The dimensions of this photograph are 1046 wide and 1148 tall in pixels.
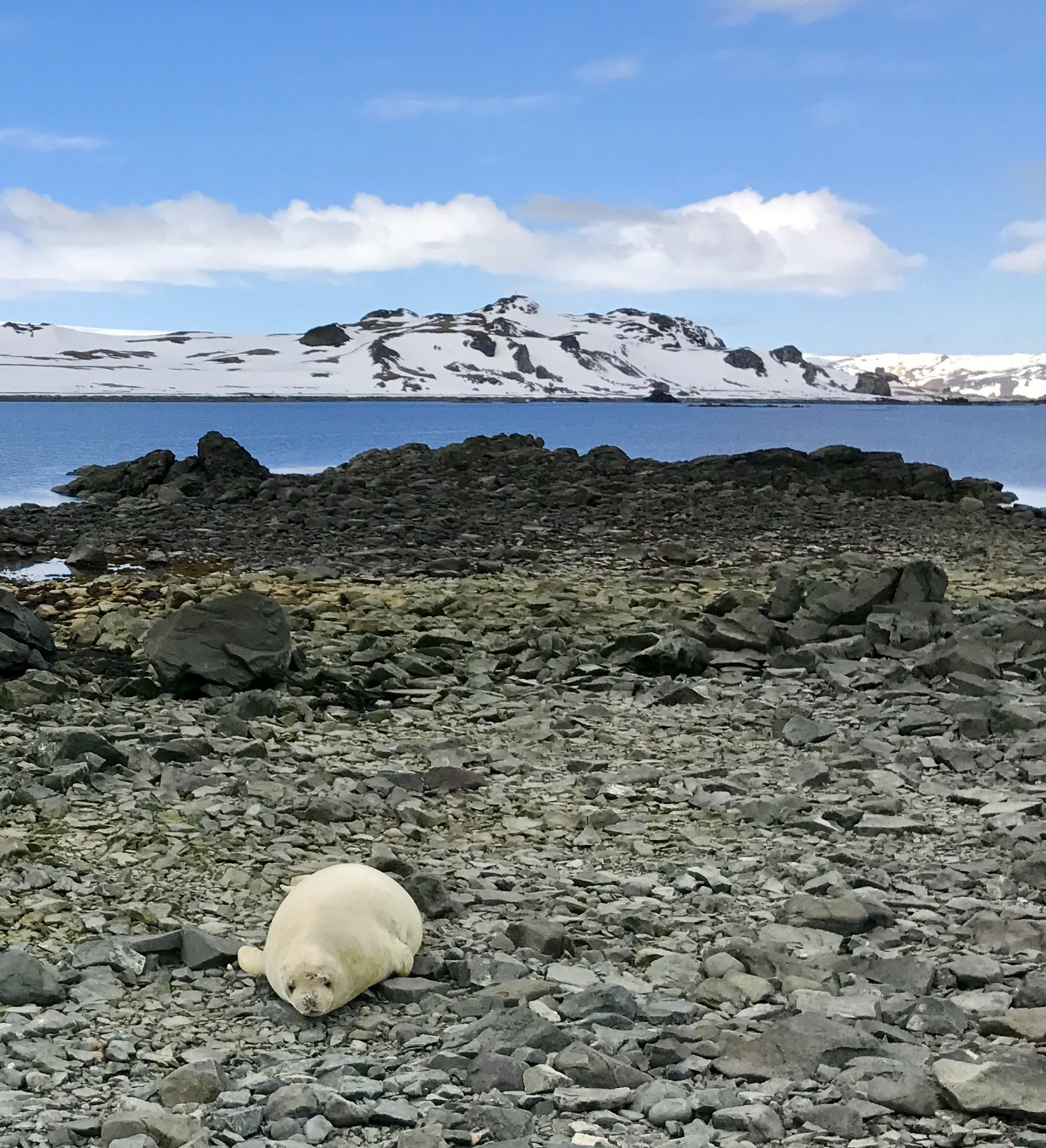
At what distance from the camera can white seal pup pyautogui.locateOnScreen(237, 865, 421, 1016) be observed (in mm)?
6867

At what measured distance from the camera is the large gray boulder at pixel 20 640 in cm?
1527

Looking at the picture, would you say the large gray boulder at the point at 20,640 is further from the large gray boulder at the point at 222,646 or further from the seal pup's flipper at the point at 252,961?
the seal pup's flipper at the point at 252,961

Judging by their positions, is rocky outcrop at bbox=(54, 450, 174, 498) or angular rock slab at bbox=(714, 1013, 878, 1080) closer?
angular rock slab at bbox=(714, 1013, 878, 1080)

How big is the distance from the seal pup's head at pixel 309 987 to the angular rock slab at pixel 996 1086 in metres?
3.09

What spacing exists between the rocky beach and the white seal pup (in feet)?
0.50

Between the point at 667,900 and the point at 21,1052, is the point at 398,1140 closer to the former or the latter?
the point at 21,1052

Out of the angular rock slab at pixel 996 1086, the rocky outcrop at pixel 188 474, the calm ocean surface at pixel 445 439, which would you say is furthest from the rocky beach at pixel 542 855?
the calm ocean surface at pixel 445 439

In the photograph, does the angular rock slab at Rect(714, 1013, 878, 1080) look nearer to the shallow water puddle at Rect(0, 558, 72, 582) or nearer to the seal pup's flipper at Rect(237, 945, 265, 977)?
the seal pup's flipper at Rect(237, 945, 265, 977)

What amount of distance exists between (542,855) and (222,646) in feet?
21.1

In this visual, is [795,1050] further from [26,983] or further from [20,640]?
[20,640]

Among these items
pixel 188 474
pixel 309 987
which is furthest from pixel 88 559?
pixel 309 987

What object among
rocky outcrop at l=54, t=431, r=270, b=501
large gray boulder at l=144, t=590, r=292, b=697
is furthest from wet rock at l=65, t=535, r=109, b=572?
large gray boulder at l=144, t=590, r=292, b=697

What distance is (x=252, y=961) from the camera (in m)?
7.38

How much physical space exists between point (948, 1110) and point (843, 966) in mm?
1829
